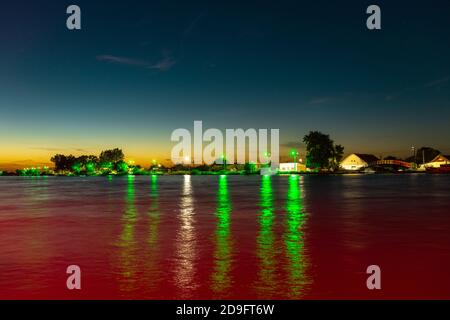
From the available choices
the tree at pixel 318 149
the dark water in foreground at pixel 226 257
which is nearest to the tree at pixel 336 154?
the tree at pixel 318 149

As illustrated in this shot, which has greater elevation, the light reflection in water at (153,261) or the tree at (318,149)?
the tree at (318,149)

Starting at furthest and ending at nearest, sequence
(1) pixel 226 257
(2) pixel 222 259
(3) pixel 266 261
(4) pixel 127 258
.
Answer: (1) pixel 226 257 < (4) pixel 127 258 < (2) pixel 222 259 < (3) pixel 266 261

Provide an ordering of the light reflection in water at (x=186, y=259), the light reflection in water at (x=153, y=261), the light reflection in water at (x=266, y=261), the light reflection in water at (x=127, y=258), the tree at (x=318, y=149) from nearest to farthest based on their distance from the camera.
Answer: the light reflection in water at (x=266, y=261), the light reflection in water at (x=186, y=259), the light reflection in water at (x=127, y=258), the light reflection in water at (x=153, y=261), the tree at (x=318, y=149)

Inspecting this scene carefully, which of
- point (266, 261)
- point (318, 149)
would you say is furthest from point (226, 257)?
point (318, 149)

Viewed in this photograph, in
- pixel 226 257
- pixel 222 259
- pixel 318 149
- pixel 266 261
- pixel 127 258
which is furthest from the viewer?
pixel 318 149

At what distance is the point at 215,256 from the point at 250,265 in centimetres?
187

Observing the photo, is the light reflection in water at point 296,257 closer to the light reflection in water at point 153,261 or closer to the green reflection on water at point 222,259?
the green reflection on water at point 222,259

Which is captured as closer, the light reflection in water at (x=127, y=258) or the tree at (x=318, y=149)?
the light reflection in water at (x=127, y=258)

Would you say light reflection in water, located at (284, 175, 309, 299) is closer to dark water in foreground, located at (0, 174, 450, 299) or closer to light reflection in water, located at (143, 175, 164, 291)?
dark water in foreground, located at (0, 174, 450, 299)

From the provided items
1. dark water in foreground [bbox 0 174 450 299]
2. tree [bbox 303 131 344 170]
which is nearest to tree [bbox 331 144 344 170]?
tree [bbox 303 131 344 170]

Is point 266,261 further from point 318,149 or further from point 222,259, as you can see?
point 318,149

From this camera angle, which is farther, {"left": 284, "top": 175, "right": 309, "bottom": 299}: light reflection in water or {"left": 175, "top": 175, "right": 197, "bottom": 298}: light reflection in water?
{"left": 175, "top": 175, "right": 197, "bottom": 298}: light reflection in water
